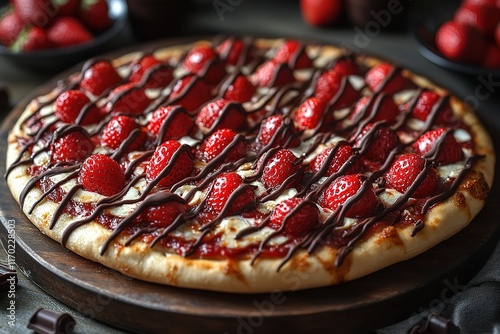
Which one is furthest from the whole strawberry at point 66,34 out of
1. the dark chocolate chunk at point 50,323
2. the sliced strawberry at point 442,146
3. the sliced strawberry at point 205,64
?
the sliced strawberry at point 442,146

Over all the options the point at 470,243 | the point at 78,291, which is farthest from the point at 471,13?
the point at 78,291

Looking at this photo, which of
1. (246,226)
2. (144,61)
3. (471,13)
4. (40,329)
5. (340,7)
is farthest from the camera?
(340,7)

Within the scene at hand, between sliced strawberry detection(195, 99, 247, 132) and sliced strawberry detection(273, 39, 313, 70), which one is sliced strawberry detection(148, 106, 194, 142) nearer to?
sliced strawberry detection(195, 99, 247, 132)

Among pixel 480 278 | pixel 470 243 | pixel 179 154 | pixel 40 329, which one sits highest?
pixel 179 154

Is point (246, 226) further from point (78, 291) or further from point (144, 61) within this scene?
point (144, 61)

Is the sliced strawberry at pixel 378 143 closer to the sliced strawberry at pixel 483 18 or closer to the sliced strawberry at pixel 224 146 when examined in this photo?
the sliced strawberry at pixel 224 146
